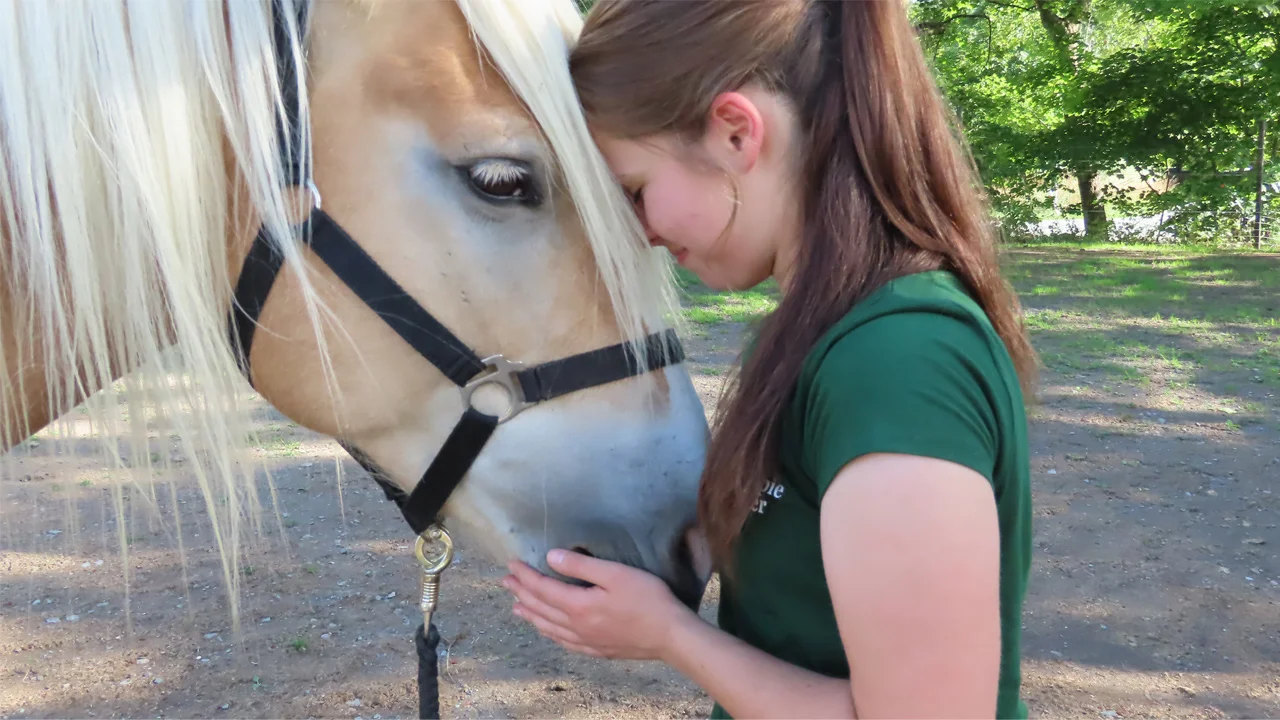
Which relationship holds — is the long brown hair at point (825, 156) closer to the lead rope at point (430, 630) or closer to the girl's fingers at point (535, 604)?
the girl's fingers at point (535, 604)

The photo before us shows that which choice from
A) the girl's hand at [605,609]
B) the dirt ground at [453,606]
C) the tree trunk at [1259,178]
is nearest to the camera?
the girl's hand at [605,609]

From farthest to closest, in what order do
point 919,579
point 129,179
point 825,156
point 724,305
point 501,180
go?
1. point 724,305
2. point 501,180
3. point 129,179
4. point 825,156
5. point 919,579

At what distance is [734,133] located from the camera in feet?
3.33

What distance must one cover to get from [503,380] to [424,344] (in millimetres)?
119

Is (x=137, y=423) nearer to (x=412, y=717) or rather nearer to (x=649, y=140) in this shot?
(x=649, y=140)

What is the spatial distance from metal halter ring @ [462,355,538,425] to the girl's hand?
216 mm

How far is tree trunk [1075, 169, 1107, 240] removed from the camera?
12.3 m

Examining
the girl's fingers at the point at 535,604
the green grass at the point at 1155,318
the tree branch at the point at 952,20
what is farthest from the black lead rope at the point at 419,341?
the tree branch at the point at 952,20

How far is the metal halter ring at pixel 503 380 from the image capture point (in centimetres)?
126

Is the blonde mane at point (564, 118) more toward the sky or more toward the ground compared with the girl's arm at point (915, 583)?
more toward the sky

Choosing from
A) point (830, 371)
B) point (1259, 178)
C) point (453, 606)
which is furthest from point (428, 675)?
point (1259, 178)

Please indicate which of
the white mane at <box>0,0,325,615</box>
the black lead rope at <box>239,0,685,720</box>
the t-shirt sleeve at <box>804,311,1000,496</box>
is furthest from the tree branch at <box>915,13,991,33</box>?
the t-shirt sleeve at <box>804,311,1000,496</box>

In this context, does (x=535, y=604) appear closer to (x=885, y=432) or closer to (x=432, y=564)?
(x=432, y=564)

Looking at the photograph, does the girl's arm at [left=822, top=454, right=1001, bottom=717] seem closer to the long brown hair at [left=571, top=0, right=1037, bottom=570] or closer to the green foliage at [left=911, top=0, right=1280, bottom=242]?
the long brown hair at [left=571, top=0, right=1037, bottom=570]
